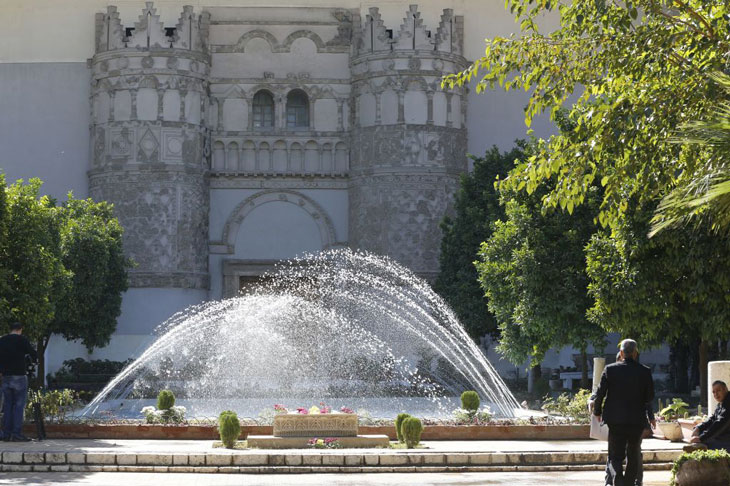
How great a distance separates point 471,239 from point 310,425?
903 inches

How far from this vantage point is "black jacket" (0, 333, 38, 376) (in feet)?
56.2

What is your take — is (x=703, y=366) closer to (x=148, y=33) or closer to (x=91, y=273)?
(x=91, y=273)

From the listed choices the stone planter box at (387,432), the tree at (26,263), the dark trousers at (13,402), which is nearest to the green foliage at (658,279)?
the stone planter box at (387,432)

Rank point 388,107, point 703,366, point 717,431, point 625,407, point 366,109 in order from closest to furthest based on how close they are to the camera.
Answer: point 625,407, point 717,431, point 703,366, point 388,107, point 366,109

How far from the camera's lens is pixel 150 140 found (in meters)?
43.9

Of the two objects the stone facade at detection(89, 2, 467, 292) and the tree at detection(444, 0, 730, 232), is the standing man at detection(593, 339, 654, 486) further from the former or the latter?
the stone facade at detection(89, 2, 467, 292)

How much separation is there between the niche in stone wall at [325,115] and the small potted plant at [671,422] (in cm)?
2789

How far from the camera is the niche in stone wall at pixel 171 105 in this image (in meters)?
44.0

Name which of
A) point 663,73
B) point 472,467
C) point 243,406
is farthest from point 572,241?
point 663,73

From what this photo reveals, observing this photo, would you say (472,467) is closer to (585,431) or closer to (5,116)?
(585,431)

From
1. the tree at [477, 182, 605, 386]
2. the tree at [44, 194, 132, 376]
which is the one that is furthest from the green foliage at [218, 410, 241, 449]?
the tree at [44, 194, 132, 376]

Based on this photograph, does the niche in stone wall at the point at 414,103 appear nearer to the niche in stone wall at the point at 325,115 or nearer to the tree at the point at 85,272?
the niche in stone wall at the point at 325,115

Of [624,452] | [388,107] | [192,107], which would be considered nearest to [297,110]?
[388,107]

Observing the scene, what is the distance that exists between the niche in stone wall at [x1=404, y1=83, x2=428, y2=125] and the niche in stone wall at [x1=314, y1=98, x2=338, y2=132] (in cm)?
307
